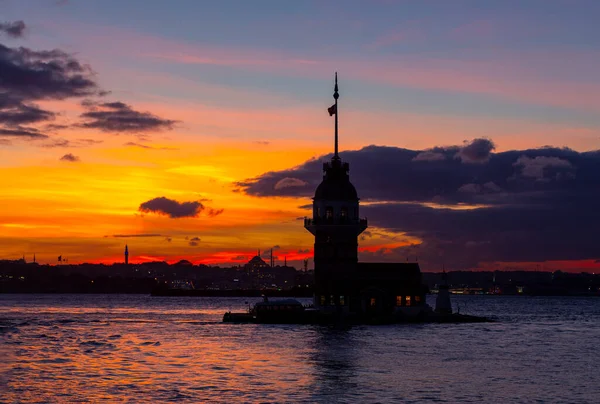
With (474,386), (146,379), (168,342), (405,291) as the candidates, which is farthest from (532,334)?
(146,379)

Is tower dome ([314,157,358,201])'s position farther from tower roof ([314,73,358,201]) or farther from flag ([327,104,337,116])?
flag ([327,104,337,116])

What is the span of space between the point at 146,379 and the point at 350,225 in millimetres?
61697

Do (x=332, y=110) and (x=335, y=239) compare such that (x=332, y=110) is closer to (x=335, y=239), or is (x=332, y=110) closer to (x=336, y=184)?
(x=336, y=184)

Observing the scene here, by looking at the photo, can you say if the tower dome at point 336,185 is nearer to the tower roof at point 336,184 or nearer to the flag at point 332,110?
the tower roof at point 336,184

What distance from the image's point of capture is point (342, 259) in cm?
12431

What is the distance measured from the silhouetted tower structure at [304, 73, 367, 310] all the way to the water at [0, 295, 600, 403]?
5909 millimetres

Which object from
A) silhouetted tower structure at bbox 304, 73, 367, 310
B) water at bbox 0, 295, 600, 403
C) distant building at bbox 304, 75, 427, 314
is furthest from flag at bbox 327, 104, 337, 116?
water at bbox 0, 295, 600, 403

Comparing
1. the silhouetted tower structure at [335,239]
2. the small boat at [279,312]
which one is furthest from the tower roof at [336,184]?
the small boat at [279,312]

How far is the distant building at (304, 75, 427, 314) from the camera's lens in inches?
4902

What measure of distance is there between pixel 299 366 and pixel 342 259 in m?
50.1

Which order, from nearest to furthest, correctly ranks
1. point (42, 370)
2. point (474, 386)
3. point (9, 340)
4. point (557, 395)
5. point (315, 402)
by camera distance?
point (315, 402), point (557, 395), point (474, 386), point (42, 370), point (9, 340)

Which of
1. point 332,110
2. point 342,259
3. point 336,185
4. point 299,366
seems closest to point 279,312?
point 342,259

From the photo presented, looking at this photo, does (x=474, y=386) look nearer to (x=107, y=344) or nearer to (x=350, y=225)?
(x=107, y=344)

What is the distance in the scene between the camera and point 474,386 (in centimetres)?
6406
